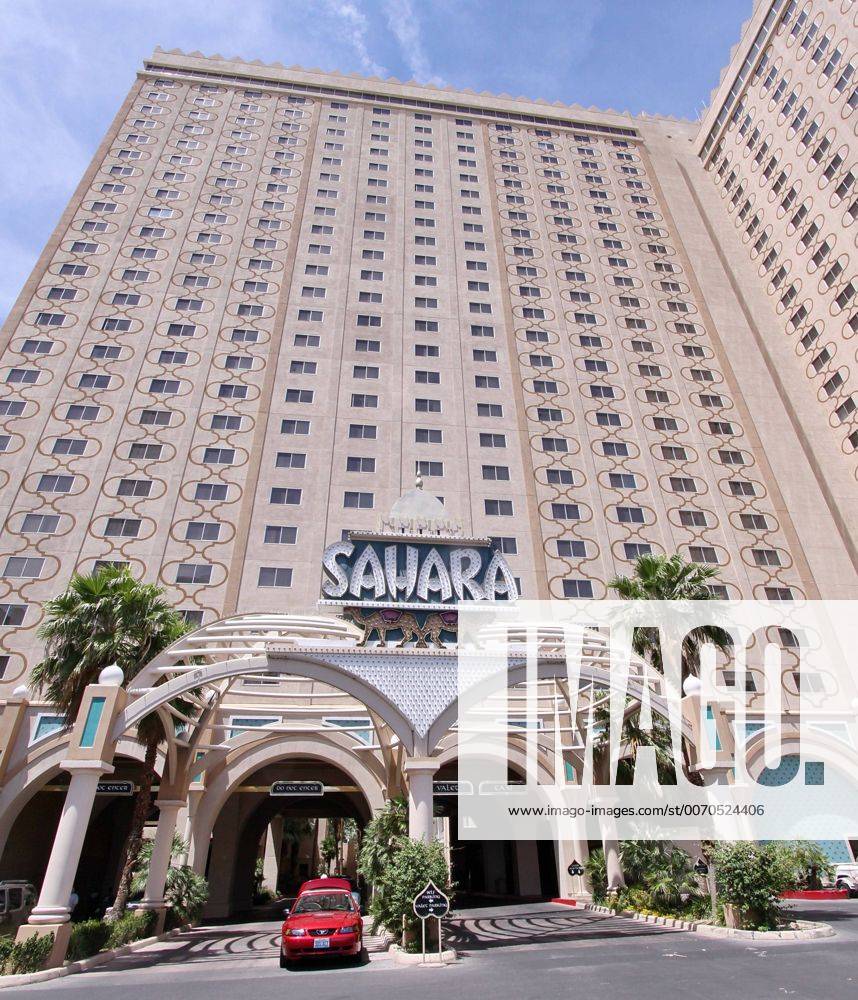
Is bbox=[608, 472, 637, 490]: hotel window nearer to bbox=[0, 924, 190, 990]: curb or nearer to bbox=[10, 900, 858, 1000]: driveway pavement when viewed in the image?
bbox=[10, 900, 858, 1000]: driveway pavement

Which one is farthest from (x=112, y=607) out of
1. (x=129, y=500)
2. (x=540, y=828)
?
(x=540, y=828)

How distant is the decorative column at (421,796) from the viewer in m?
16.7

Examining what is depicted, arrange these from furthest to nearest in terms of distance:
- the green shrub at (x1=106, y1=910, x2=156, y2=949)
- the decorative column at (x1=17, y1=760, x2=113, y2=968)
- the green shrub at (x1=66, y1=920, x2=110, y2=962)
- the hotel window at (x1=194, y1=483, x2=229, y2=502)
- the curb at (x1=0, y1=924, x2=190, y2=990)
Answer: the hotel window at (x1=194, y1=483, x2=229, y2=502), the green shrub at (x1=106, y1=910, x2=156, y2=949), the green shrub at (x1=66, y1=920, x2=110, y2=962), the decorative column at (x1=17, y1=760, x2=113, y2=968), the curb at (x1=0, y1=924, x2=190, y2=990)

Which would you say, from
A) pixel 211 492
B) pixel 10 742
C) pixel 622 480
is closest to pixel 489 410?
pixel 622 480

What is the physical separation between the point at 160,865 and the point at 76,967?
6.33 m

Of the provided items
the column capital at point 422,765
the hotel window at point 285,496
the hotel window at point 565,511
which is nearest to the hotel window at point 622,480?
the hotel window at point 565,511

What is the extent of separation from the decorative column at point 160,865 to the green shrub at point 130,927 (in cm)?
48

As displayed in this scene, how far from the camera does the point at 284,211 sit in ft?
165

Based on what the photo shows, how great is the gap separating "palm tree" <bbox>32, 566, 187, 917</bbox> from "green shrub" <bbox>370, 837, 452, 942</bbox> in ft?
28.7

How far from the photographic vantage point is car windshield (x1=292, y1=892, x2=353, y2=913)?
16.2m

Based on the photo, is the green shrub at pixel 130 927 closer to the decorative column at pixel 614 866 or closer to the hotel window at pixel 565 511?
the decorative column at pixel 614 866

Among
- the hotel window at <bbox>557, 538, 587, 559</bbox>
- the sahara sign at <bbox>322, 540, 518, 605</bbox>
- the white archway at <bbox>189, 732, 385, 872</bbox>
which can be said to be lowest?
the white archway at <bbox>189, 732, 385, 872</bbox>

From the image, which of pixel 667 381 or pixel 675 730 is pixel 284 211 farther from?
pixel 675 730

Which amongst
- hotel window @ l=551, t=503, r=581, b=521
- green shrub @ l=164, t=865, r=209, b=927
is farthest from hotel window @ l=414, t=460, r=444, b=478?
green shrub @ l=164, t=865, r=209, b=927
